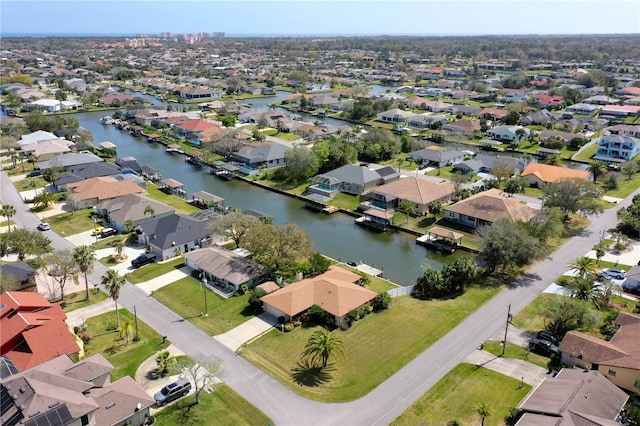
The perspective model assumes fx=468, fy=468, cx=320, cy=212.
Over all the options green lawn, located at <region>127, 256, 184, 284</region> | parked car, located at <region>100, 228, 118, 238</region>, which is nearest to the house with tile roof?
green lawn, located at <region>127, 256, 184, 284</region>

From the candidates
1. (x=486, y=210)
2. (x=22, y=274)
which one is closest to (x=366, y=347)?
(x=486, y=210)

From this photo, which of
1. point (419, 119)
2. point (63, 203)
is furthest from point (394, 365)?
point (419, 119)

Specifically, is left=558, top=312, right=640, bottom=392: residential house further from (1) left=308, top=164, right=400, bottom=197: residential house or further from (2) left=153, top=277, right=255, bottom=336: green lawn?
(1) left=308, top=164, right=400, bottom=197: residential house

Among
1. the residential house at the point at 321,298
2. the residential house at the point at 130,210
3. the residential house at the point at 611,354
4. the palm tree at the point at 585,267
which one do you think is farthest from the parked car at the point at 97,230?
the palm tree at the point at 585,267

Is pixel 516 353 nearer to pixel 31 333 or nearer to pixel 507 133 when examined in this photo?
pixel 31 333

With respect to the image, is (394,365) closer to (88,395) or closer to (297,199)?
(88,395)
